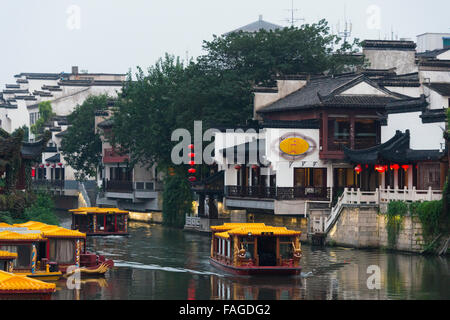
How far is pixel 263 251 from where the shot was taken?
50312 mm

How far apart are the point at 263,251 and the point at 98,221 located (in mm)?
27701

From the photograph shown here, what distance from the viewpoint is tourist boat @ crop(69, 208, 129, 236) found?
75.5m

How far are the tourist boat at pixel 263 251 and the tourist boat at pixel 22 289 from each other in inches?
688

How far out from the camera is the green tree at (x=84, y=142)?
349 ft

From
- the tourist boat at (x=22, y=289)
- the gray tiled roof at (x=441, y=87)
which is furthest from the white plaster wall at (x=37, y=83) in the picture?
the tourist boat at (x=22, y=289)

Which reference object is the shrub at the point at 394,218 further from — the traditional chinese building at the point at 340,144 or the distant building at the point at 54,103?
the distant building at the point at 54,103

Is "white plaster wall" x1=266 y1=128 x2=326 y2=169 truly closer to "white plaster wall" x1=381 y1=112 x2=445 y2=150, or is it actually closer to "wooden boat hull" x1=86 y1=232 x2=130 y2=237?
"white plaster wall" x1=381 y1=112 x2=445 y2=150

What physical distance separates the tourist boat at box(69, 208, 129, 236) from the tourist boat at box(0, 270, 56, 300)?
42634 mm

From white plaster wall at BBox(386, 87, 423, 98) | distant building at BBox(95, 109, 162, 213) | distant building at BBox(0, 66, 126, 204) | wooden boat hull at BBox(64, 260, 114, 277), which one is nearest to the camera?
wooden boat hull at BBox(64, 260, 114, 277)

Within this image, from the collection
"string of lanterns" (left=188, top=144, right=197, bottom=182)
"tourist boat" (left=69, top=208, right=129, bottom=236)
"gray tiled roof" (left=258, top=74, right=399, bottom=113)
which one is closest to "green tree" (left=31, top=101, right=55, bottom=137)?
"string of lanterns" (left=188, top=144, right=197, bottom=182)

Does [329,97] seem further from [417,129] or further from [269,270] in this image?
[269,270]
